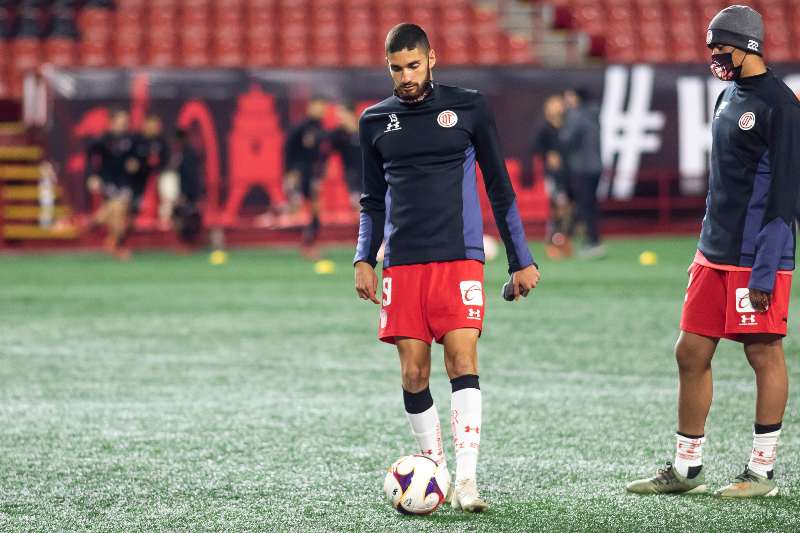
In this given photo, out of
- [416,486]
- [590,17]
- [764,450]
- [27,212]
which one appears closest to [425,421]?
[416,486]

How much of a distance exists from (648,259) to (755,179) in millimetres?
12216

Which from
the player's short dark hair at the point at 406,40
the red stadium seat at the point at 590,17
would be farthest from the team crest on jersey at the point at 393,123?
the red stadium seat at the point at 590,17

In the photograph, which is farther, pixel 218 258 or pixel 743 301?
pixel 218 258

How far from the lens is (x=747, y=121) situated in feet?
17.8

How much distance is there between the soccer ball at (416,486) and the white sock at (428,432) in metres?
0.14

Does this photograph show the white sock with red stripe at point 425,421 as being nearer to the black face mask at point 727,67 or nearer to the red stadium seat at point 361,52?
the black face mask at point 727,67

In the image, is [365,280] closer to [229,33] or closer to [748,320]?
[748,320]

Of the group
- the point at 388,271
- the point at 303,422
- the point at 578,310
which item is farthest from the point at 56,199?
the point at 388,271

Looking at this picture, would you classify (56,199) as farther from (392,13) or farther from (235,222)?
(392,13)

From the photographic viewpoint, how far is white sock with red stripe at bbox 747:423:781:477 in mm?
5648

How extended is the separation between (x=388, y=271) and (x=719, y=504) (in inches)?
60.8

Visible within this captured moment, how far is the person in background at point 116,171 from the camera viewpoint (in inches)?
767

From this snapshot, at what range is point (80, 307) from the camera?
1337 cm

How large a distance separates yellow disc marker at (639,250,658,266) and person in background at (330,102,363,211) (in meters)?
4.10
